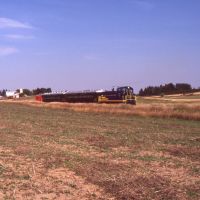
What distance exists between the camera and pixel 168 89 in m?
95.0

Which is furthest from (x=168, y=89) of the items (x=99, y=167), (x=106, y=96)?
(x=99, y=167)

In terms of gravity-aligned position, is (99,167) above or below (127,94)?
below

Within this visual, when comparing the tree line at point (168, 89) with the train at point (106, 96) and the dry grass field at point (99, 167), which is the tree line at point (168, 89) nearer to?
the train at point (106, 96)

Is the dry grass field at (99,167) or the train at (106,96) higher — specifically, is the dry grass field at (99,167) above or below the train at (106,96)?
below

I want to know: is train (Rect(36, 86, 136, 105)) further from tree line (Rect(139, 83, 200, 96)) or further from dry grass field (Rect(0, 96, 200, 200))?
dry grass field (Rect(0, 96, 200, 200))

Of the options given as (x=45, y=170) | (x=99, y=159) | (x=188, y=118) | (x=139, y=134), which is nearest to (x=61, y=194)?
(x=45, y=170)

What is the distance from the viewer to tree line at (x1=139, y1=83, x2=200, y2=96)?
94.2 meters

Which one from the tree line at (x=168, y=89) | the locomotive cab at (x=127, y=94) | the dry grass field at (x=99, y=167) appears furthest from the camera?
the tree line at (x=168, y=89)

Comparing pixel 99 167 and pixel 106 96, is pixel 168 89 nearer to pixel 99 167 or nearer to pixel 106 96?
pixel 106 96

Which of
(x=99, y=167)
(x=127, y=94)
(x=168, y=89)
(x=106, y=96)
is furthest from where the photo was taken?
(x=168, y=89)

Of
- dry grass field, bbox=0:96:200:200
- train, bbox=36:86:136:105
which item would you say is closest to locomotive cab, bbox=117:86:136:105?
train, bbox=36:86:136:105

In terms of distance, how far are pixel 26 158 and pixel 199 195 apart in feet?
17.5

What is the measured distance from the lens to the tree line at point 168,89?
9419 cm

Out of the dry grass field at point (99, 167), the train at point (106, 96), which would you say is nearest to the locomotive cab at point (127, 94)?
the train at point (106, 96)
